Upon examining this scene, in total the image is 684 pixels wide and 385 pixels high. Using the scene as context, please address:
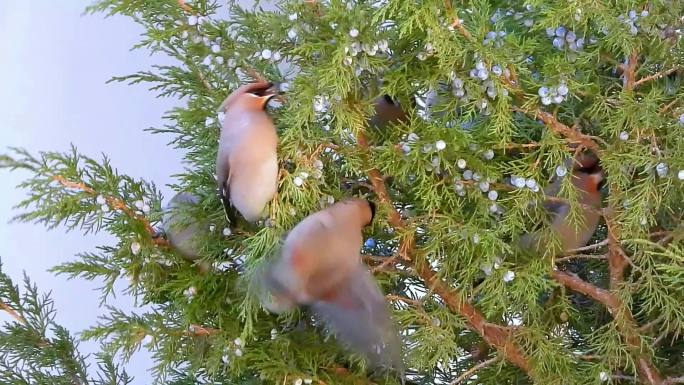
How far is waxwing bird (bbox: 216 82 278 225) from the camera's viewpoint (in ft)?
2.44

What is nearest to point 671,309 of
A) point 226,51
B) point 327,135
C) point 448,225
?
point 448,225

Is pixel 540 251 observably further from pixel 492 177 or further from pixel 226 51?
pixel 226 51

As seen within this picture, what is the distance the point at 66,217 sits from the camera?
0.73 m

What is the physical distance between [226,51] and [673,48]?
386mm

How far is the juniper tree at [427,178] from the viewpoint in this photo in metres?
0.74

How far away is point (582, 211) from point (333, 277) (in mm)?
251

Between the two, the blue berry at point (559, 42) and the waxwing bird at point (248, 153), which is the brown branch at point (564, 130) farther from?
the waxwing bird at point (248, 153)

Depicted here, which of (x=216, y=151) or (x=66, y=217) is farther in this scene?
(x=216, y=151)

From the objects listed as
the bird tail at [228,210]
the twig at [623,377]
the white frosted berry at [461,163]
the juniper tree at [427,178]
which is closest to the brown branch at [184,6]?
the juniper tree at [427,178]

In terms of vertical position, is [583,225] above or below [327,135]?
below

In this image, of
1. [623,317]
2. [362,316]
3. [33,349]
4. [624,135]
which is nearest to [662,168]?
[624,135]

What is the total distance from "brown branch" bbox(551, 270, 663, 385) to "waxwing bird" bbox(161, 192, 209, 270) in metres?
0.32

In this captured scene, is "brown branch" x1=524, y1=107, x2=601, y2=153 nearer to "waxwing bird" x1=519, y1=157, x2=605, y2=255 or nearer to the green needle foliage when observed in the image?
"waxwing bird" x1=519, y1=157, x2=605, y2=255

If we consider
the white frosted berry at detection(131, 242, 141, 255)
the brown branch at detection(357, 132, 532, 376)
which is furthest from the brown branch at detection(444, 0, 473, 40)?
the white frosted berry at detection(131, 242, 141, 255)
